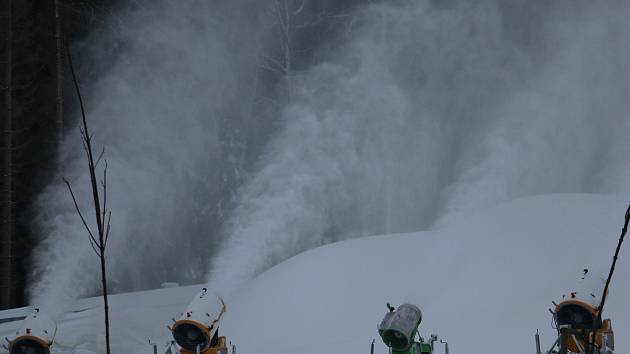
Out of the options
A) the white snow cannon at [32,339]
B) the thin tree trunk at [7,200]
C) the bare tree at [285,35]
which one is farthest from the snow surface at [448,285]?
the bare tree at [285,35]

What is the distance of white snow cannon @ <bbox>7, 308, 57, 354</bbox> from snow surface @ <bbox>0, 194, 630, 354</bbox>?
2421 millimetres

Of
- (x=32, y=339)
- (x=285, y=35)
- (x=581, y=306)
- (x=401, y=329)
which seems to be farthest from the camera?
(x=285, y=35)

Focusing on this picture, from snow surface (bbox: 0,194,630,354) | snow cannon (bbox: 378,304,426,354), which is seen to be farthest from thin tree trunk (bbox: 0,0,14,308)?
snow cannon (bbox: 378,304,426,354)

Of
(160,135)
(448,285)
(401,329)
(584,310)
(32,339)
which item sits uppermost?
(160,135)

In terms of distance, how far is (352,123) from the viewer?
16.6 m

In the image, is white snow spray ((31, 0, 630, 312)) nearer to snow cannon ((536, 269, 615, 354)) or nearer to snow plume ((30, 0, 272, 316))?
snow plume ((30, 0, 272, 316))

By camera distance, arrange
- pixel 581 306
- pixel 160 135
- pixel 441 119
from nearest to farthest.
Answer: pixel 581 306, pixel 160 135, pixel 441 119

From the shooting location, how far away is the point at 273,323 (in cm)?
879

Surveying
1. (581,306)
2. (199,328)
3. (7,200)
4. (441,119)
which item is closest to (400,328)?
(581,306)

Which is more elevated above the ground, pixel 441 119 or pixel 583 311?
pixel 441 119

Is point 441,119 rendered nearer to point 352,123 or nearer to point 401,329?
point 352,123

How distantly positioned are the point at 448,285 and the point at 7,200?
29.5 ft

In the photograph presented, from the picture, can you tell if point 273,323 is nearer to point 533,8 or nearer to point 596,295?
point 596,295

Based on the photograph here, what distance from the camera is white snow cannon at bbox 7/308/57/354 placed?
21.5 feet
